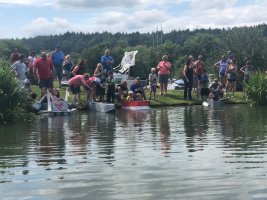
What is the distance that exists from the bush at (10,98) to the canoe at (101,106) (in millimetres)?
4167

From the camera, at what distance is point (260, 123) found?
17094 mm

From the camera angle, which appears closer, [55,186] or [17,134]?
[55,186]

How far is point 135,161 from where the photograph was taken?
→ 10.0 metres

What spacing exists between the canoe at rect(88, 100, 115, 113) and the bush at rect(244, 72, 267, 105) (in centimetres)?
756

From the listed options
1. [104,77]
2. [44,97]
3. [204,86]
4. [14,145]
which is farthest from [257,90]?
Answer: [14,145]

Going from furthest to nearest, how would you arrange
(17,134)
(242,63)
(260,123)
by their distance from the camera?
(242,63), (260,123), (17,134)

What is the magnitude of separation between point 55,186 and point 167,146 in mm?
4414

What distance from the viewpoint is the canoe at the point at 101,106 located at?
22.9 m

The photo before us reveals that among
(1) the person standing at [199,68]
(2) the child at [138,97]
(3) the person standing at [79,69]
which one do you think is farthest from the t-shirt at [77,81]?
(1) the person standing at [199,68]

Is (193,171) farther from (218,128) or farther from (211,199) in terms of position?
(218,128)

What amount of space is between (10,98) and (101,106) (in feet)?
17.0

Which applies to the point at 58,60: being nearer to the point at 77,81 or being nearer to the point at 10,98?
the point at 77,81

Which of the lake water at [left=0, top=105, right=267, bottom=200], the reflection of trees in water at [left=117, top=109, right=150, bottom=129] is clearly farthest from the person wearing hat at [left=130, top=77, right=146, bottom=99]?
the lake water at [left=0, top=105, right=267, bottom=200]

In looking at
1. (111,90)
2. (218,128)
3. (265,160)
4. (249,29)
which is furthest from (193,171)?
(249,29)
